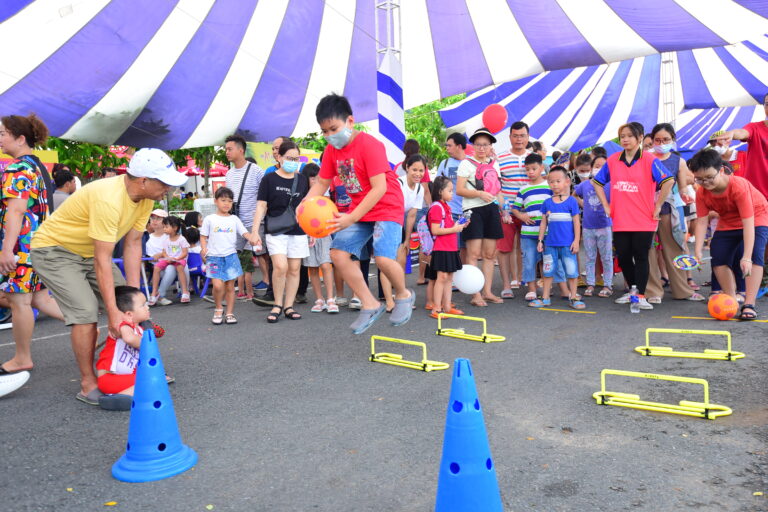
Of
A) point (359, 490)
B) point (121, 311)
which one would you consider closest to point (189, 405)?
point (121, 311)

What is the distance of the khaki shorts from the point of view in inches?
149

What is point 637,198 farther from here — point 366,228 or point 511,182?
point 366,228

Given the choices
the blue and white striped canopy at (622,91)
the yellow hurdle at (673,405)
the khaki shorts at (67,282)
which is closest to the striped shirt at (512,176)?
the yellow hurdle at (673,405)

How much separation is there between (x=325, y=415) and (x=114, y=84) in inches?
249

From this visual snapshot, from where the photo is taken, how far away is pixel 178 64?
838cm

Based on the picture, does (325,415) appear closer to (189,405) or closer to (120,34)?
(189,405)

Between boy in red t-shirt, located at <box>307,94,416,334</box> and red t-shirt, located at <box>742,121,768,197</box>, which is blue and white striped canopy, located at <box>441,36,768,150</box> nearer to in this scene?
red t-shirt, located at <box>742,121,768,197</box>

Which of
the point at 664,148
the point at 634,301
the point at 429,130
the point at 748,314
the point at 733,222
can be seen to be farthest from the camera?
the point at 429,130

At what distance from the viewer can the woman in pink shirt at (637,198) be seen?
21.0 ft

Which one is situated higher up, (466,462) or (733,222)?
(733,222)

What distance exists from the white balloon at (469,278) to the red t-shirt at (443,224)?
0.28 metres

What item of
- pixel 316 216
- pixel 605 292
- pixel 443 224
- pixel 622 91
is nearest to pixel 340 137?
pixel 316 216

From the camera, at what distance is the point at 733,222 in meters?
5.89

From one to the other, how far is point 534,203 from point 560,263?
0.81 metres
